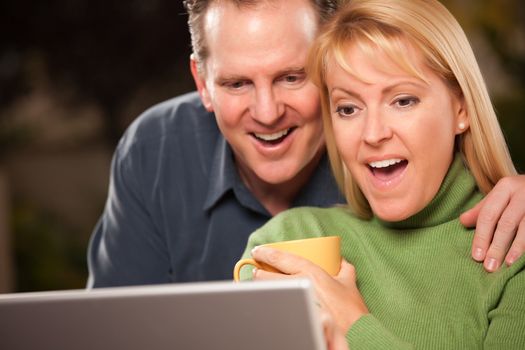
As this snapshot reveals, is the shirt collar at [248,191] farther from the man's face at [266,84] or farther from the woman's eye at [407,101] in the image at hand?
the woman's eye at [407,101]

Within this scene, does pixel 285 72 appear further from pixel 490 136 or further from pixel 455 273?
pixel 455 273

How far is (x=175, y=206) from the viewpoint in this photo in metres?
2.56

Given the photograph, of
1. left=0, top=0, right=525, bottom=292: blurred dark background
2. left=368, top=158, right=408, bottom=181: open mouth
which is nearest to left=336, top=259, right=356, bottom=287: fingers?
left=368, top=158, right=408, bottom=181: open mouth

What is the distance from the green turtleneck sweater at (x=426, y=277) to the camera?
1.53 m

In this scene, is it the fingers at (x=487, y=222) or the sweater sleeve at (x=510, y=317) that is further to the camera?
the fingers at (x=487, y=222)

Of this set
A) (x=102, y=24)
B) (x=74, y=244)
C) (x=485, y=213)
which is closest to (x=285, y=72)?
(x=485, y=213)

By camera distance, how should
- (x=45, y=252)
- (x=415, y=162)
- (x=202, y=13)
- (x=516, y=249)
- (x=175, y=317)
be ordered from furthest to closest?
(x=45, y=252)
(x=202, y=13)
(x=415, y=162)
(x=516, y=249)
(x=175, y=317)

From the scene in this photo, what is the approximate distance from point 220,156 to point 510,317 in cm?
122

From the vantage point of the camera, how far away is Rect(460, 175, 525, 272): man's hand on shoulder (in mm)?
1647

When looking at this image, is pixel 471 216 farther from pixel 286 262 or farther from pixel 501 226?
pixel 286 262

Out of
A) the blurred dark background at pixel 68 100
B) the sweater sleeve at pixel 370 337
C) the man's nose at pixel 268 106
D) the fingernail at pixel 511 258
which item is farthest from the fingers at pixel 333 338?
the blurred dark background at pixel 68 100

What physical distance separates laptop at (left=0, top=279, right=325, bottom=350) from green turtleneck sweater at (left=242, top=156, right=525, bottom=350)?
49cm

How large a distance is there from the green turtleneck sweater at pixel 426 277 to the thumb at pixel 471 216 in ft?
0.10

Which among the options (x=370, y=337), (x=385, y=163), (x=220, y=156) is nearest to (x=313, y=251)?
(x=370, y=337)
